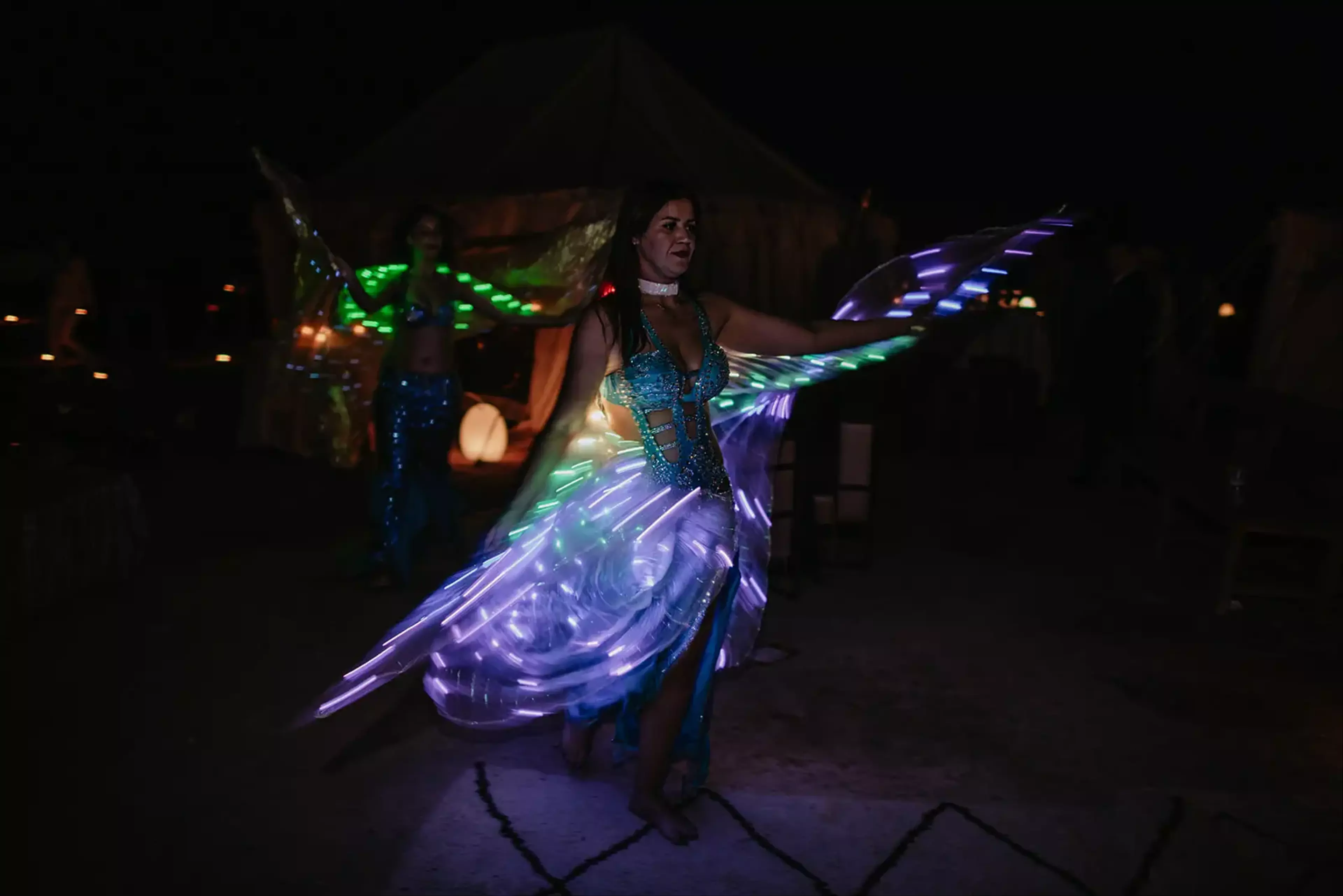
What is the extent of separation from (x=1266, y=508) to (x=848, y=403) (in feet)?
8.19

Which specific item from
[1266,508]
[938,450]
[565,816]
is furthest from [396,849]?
[938,450]

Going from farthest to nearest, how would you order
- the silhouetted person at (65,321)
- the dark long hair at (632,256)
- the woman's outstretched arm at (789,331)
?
the silhouetted person at (65,321)
the woman's outstretched arm at (789,331)
the dark long hair at (632,256)

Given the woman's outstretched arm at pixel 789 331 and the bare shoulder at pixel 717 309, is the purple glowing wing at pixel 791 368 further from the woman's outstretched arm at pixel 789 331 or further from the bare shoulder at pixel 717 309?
the bare shoulder at pixel 717 309

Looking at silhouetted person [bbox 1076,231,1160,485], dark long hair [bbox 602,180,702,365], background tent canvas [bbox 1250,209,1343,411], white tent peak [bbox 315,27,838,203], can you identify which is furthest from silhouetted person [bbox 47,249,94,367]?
background tent canvas [bbox 1250,209,1343,411]

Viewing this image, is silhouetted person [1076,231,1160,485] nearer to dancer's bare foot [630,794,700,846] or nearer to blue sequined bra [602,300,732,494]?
blue sequined bra [602,300,732,494]

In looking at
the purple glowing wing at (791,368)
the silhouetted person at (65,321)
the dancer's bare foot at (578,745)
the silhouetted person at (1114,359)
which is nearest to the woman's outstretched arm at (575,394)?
the purple glowing wing at (791,368)

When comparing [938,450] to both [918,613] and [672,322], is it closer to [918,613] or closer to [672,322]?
[918,613]

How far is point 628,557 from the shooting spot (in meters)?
2.86

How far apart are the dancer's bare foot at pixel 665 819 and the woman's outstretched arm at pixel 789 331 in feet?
4.51

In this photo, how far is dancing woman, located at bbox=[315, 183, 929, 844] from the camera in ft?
9.17

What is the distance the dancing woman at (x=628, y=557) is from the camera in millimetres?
2795

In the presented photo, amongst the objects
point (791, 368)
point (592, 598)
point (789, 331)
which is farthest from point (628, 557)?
point (791, 368)

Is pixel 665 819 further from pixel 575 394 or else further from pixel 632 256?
pixel 632 256

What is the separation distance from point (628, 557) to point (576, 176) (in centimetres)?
642
